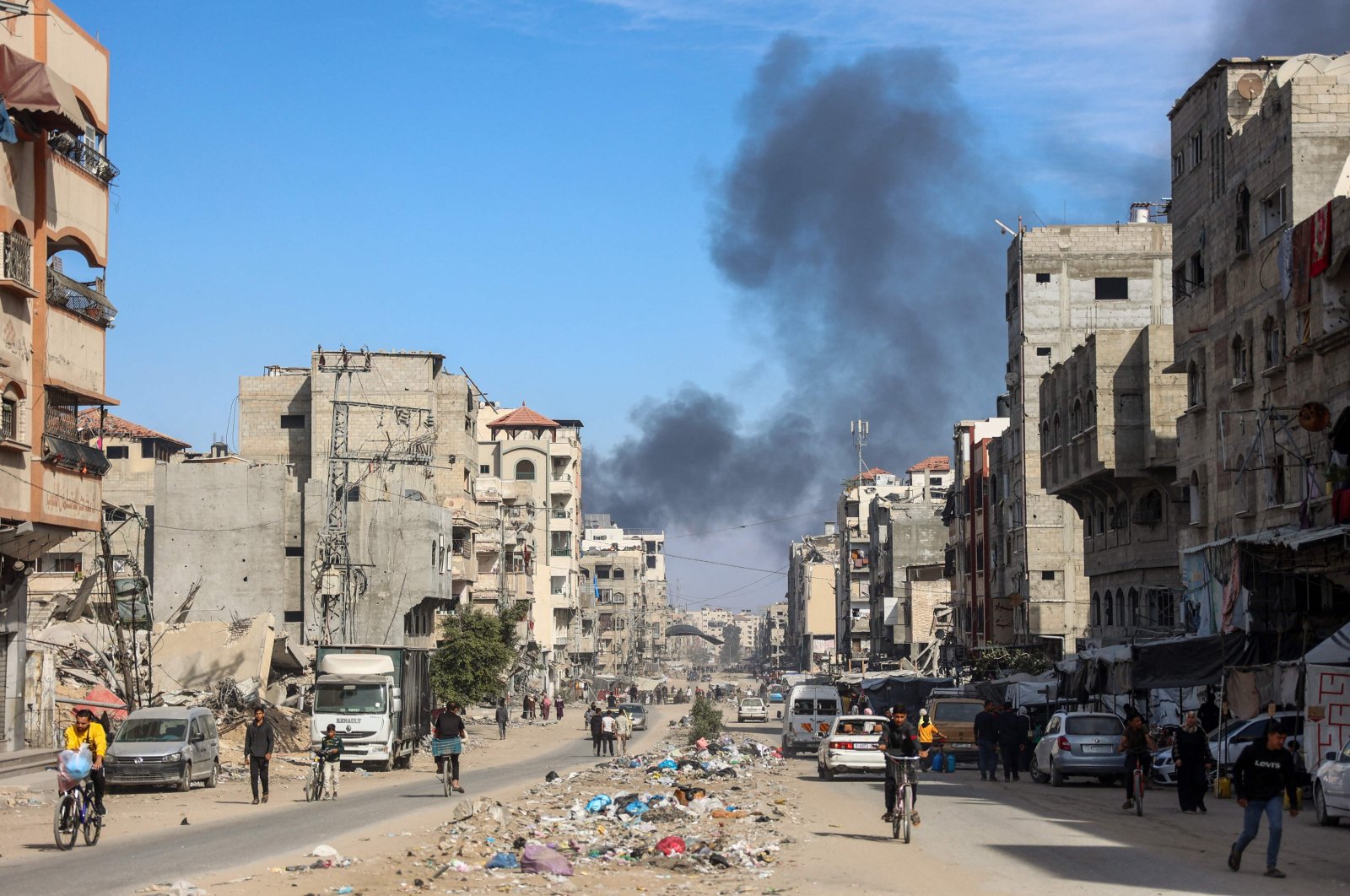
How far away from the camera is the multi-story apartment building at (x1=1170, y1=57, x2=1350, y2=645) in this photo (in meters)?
33.6

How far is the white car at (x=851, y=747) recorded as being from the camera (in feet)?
115

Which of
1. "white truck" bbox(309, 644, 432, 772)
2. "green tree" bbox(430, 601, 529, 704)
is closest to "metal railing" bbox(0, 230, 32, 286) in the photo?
"white truck" bbox(309, 644, 432, 772)

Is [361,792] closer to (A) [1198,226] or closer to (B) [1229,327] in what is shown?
(B) [1229,327]

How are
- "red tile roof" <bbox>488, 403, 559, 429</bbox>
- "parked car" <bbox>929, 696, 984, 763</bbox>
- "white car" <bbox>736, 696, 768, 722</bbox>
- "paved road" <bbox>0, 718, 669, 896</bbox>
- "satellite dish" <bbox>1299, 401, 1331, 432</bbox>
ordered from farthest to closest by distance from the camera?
1. "red tile roof" <bbox>488, 403, 559, 429</bbox>
2. "white car" <bbox>736, 696, 768, 722</bbox>
3. "parked car" <bbox>929, 696, 984, 763</bbox>
4. "satellite dish" <bbox>1299, 401, 1331, 432</bbox>
5. "paved road" <bbox>0, 718, 669, 896</bbox>

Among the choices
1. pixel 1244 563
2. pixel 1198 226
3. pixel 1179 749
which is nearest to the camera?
pixel 1179 749

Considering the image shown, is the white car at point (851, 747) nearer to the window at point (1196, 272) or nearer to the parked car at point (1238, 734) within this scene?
the parked car at point (1238, 734)

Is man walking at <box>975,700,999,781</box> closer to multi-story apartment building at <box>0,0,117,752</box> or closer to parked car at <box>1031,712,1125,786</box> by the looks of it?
parked car at <box>1031,712,1125,786</box>

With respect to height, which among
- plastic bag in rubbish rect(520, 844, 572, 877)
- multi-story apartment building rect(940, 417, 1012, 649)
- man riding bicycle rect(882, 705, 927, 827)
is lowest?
plastic bag in rubbish rect(520, 844, 572, 877)

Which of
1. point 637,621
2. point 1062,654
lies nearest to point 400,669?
point 1062,654

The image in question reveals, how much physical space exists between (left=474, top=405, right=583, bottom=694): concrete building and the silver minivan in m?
72.3

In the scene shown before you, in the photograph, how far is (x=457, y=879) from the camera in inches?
623

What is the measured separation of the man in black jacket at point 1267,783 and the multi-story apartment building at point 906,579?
8464cm

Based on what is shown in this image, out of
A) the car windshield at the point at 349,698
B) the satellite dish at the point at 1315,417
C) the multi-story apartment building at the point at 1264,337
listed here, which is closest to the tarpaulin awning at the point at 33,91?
the car windshield at the point at 349,698

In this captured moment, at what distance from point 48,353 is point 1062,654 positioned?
145 ft
